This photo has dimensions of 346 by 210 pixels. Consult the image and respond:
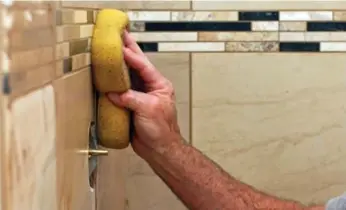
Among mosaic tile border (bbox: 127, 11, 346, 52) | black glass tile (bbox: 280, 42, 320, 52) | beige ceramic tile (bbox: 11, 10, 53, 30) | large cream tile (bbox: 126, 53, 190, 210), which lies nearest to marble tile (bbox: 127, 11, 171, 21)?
mosaic tile border (bbox: 127, 11, 346, 52)

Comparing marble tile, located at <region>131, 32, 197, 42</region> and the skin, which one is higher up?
marble tile, located at <region>131, 32, 197, 42</region>

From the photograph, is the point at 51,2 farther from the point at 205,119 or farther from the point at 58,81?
the point at 205,119

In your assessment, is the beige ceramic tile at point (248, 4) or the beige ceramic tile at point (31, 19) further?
the beige ceramic tile at point (248, 4)

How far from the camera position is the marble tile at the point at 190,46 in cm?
117

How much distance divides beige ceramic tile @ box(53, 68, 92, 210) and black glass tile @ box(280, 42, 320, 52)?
488 mm

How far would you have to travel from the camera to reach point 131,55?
83 centimetres

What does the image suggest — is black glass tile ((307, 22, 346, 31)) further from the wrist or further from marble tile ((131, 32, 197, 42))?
the wrist

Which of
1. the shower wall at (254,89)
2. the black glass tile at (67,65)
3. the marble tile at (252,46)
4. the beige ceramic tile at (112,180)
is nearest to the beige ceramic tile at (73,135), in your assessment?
the black glass tile at (67,65)

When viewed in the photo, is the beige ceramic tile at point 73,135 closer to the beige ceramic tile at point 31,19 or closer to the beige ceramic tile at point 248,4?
the beige ceramic tile at point 31,19

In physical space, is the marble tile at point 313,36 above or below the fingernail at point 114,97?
above

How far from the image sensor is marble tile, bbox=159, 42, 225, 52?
1165mm

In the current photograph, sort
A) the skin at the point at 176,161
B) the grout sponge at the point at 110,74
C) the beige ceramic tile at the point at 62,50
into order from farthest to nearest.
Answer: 1. the skin at the point at 176,161
2. the grout sponge at the point at 110,74
3. the beige ceramic tile at the point at 62,50

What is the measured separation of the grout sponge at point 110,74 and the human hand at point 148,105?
14mm

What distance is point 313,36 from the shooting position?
46.1 inches
